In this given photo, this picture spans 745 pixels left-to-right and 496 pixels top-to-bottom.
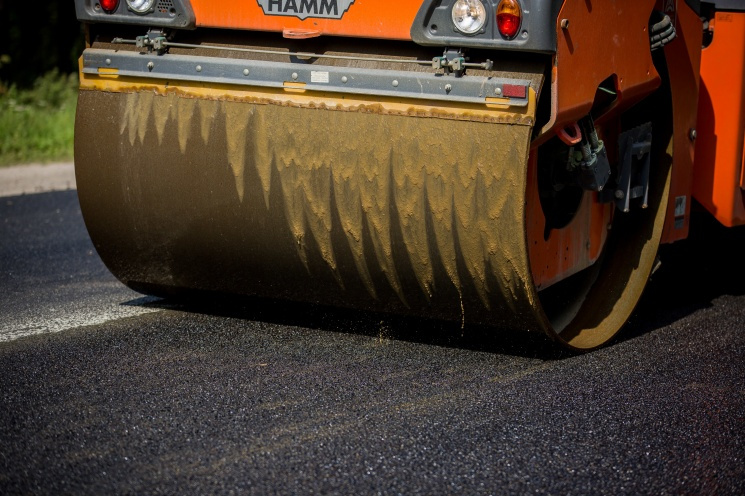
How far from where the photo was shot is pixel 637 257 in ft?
15.4

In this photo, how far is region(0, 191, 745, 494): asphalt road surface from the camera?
3.13m

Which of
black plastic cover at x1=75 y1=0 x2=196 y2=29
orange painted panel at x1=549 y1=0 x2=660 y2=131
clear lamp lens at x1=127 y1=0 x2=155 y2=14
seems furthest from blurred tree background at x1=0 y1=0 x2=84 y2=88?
orange painted panel at x1=549 y1=0 x2=660 y2=131

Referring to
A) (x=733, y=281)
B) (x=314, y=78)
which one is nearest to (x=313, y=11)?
(x=314, y=78)

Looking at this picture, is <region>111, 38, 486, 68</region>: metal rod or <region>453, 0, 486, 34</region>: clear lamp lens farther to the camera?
<region>111, 38, 486, 68</region>: metal rod

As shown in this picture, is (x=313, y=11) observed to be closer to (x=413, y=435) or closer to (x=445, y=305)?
(x=445, y=305)

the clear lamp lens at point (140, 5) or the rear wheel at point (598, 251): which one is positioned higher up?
the clear lamp lens at point (140, 5)

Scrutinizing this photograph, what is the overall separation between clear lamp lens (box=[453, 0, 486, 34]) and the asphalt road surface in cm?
117

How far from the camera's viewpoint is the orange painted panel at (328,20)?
12.7 feet

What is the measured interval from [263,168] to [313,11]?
568 mm

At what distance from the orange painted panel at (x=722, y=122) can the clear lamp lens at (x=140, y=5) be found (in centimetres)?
225

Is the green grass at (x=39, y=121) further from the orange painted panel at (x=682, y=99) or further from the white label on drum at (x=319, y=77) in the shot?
the orange painted panel at (x=682, y=99)

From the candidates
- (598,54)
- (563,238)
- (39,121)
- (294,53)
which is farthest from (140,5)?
(39,121)

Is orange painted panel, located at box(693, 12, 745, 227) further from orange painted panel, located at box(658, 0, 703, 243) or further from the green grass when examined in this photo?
the green grass

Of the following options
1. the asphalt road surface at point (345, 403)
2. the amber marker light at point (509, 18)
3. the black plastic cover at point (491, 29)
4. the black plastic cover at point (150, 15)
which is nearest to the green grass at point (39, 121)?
the asphalt road surface at point (345, 403)
